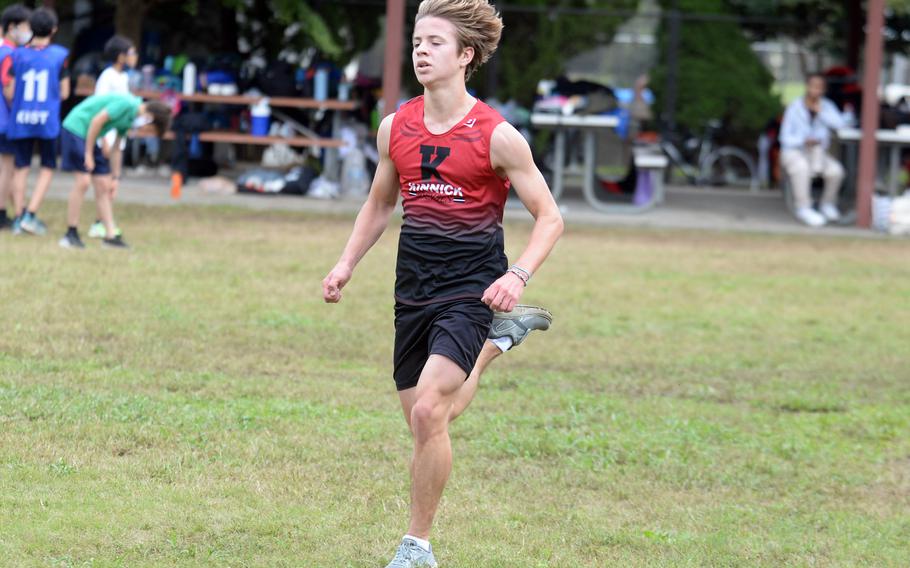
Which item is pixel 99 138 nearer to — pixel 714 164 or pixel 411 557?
pixel 411 557

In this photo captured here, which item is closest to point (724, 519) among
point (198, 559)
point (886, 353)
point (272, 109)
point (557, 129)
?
point (198, 559)

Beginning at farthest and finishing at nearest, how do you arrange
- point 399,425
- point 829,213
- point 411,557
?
point 829,213, point 399,425, point 411,557

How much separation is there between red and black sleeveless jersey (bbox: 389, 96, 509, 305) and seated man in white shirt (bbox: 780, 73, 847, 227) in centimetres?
1357

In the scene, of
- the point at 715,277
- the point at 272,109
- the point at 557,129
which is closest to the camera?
the point at 715,277

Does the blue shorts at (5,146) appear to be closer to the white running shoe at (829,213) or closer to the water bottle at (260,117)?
the water bottle at (260,117)

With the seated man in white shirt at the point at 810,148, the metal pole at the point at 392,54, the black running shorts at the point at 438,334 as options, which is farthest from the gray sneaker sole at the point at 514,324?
the seated man in white shirt at the point at 810,148

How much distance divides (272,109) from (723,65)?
7808 millimetres

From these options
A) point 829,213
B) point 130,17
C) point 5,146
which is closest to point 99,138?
point 5,146

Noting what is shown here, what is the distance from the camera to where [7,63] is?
12.4 metres

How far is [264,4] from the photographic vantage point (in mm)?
21453

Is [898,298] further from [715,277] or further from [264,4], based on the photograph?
[264,4]

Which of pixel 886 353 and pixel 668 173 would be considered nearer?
pixel 886 353

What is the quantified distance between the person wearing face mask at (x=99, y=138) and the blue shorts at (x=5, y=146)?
953 millimetres

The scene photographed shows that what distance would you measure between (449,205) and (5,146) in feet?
29.3
